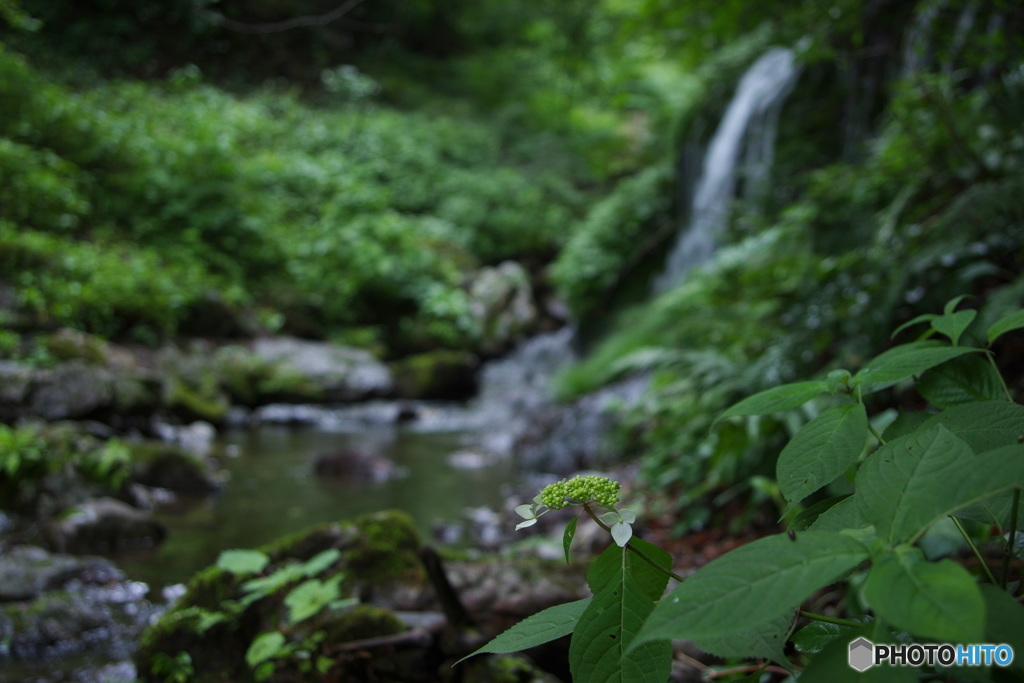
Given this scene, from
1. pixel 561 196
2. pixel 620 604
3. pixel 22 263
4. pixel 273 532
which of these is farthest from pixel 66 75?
pixel 620 604

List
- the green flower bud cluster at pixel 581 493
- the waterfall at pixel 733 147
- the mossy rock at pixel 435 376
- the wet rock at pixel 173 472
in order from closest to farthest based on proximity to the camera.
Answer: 1. the green flower bud cluster at pixel 581 493
2. the wet rock at pixel 173 472
3. the waterfall at pixel 733 147
4. the mossy rock at pixel 435 376

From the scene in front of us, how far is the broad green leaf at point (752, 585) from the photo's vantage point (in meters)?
0.43

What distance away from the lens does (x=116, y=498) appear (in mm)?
4254

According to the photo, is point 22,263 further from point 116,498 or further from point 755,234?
point 755,234

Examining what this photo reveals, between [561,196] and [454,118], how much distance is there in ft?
14.6

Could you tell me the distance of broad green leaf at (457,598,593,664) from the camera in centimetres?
59

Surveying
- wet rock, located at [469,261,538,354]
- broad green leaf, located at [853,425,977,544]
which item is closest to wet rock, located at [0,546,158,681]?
broad green leaf, located at [853,425,977,544]

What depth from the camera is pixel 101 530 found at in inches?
143

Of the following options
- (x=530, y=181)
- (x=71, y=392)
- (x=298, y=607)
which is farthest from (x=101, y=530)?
(x=530, y=181)

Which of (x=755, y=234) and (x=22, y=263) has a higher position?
(x=22, y=263)

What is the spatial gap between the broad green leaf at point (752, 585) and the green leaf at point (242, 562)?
6.56 ft

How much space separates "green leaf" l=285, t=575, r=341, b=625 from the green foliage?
55.5 inches

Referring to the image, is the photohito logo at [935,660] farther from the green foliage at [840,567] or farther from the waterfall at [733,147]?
the waterfall at [733,147]

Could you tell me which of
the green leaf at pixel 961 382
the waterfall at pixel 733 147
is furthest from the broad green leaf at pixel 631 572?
the waterfall at pixel 733 147
